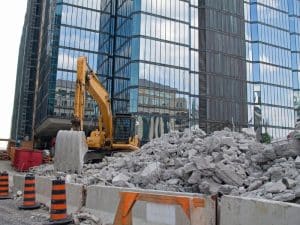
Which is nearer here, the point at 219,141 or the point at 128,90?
the point at 219,141

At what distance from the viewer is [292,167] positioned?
27.0 feet

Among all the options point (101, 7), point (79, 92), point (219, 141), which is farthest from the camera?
point (101, 7)

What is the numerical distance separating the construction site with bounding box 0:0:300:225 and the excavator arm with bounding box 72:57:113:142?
6 centimetres

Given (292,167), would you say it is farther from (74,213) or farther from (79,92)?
(79,92)

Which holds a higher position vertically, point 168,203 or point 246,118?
point 246,118

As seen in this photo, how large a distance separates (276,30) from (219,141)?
6131cm

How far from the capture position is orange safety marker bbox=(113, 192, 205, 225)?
516 centimetres

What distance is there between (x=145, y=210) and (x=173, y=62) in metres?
47.7

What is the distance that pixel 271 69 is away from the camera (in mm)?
66000

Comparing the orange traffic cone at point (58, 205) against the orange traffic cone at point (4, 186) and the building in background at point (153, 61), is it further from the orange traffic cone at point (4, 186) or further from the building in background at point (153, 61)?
the building in background at point (153, 61)

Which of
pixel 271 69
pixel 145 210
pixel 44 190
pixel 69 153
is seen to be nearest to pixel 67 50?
pixel 271 69

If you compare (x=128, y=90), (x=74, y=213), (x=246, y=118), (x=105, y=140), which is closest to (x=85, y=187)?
(x=74, y=213)

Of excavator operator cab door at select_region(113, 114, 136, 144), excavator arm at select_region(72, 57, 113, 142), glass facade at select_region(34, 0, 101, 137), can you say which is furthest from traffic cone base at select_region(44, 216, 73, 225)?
glass facade at select_region(34, 0, 101, 137)

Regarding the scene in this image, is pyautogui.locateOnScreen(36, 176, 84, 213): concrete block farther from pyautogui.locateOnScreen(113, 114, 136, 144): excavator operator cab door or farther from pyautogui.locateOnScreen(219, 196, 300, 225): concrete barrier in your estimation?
pyautogui.locateOnScreen(113, 114, 136, 144): excavator operator cab door
